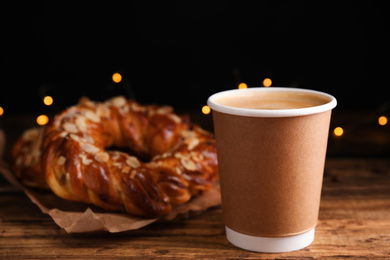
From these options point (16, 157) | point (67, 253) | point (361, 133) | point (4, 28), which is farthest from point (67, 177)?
point (361, 133)

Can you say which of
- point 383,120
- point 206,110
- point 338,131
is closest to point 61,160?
point 206,110

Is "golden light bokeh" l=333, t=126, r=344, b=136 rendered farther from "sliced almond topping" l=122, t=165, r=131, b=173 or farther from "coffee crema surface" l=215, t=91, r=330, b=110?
"sliced almond topping" l=122, t=165, r=131, b=173

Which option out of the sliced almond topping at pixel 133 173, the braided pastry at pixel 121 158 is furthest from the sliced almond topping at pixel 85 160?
the sliced almond topping at pixel 133 173

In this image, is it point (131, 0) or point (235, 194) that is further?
point (131, 0)

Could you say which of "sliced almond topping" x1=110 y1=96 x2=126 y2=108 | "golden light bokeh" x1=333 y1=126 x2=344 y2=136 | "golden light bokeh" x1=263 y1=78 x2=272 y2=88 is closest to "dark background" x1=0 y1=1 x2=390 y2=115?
"golden light bokeh" x1=263 y1=78 x2=272 y2=88

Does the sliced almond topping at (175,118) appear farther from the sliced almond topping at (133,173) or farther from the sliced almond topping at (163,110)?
the sliced almond topping at (133,173)

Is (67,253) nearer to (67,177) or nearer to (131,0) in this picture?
(67,177)
